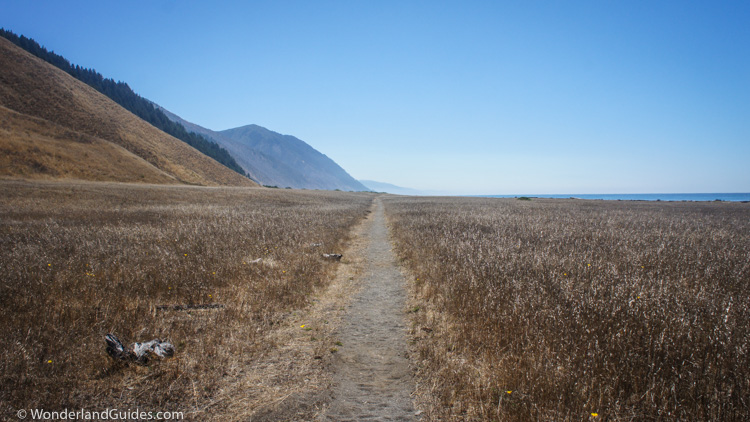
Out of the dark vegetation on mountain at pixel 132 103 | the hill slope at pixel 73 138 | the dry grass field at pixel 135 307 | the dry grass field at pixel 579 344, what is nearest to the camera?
the dry grass field at pixel 579 344

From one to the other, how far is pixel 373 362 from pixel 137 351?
3.04 m

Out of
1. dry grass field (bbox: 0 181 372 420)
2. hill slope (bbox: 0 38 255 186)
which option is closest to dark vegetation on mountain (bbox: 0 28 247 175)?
hill slope (bbox: 0 38 255 186)

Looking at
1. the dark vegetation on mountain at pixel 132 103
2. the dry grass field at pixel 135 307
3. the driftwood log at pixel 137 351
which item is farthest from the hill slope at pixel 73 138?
the driftwood log at pixel 137 351

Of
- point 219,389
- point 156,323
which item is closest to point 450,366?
point 219,389

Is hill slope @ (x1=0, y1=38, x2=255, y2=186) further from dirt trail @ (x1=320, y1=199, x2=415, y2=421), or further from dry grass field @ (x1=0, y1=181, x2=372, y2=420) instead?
dirt trail @ (x1=320, y1=199, x2=415, y2=421)

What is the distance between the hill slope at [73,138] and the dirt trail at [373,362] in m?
60.4

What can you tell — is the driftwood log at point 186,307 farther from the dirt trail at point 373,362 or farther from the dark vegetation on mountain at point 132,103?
the dark vegetation on mountain at point 132,103

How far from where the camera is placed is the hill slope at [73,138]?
157 feet

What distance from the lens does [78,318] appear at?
178 inches

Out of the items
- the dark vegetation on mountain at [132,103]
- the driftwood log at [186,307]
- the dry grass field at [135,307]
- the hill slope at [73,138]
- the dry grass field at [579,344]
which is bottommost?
the driftwood log at [186,307]

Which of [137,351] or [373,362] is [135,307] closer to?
[137,351]

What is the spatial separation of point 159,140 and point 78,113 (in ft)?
65.7

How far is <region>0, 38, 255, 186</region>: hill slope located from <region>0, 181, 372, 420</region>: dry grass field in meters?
53.6

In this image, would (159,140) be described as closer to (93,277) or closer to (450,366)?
(93,277)
